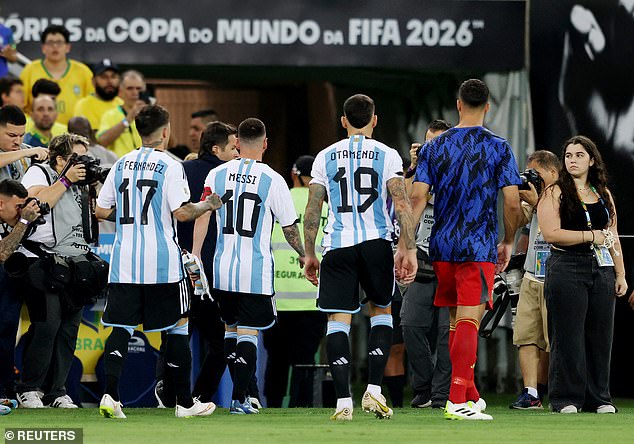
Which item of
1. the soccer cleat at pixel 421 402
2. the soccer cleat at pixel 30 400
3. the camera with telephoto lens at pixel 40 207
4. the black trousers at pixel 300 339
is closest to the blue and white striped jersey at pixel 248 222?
the camera with telephoto lens at pixel 40 207

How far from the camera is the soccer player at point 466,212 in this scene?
8953 millimetres

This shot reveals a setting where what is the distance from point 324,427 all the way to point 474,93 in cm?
228

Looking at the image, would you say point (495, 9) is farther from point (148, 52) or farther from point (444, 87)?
point (148, 52)

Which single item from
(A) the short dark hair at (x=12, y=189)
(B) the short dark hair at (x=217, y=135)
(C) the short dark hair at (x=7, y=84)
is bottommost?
(A) the short dark hair at (x=12, y=189)

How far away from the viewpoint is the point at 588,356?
10523mm

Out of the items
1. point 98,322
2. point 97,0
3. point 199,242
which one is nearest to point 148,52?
point 97,0

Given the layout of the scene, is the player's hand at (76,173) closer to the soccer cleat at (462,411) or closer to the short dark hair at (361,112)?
the short dark hair at (361,112)

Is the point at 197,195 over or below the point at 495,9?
below

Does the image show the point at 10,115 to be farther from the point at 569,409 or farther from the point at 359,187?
the point at 569,409

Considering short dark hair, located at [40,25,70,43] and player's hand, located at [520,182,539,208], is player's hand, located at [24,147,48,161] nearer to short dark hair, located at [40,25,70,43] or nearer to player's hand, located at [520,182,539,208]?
short dark hair, located at [40,25,70,43]

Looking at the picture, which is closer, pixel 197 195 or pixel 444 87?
pixel 197 195

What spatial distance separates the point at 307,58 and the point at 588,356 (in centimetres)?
418

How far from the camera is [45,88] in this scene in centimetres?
1288

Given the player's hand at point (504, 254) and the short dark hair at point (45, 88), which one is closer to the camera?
the player's hand at point (504, 254)
